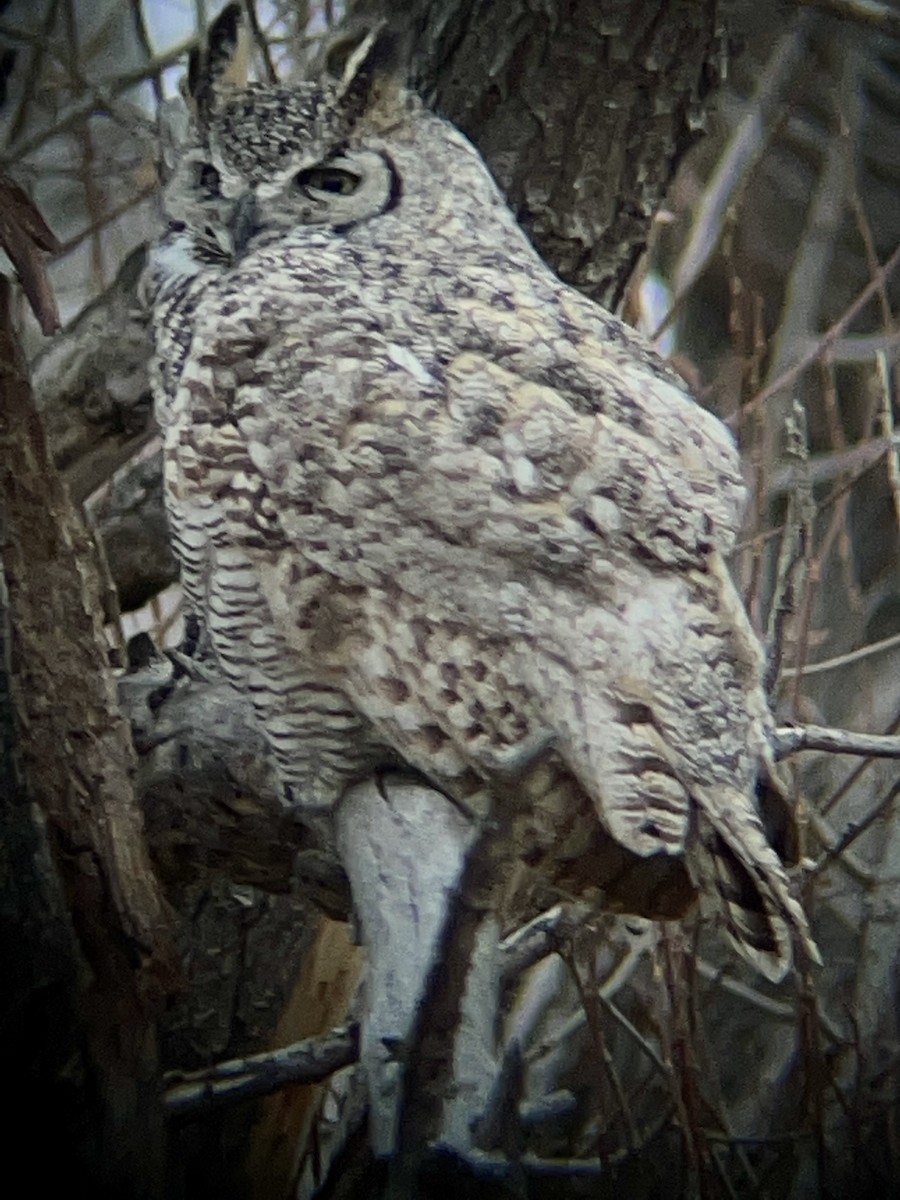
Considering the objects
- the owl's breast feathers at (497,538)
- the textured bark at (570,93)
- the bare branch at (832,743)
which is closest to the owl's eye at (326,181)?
the owl's breast feathers at (497,538)

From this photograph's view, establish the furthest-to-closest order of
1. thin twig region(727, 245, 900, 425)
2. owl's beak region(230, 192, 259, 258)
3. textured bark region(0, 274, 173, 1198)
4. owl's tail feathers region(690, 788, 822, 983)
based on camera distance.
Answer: thin twig region(727, 245, 900, 425) < owl's beak region(230, 192, 259, 258) < owl's tail feathers region(690, 788, 822, 983) < textured bark region(0, 274, 173, 1198)

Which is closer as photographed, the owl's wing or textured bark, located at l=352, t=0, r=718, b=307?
the owl's wing

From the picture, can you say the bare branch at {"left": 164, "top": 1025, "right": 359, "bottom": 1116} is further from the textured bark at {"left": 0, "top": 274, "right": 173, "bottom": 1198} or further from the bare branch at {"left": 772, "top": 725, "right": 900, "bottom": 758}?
the bare branch at {"left": 772, "top": 725, "right": 900, "bottom": 758}

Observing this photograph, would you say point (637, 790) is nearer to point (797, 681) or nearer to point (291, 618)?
point (291, 618)

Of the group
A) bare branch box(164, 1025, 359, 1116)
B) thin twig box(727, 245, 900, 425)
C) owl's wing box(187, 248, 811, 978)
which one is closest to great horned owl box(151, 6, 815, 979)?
owl's wing box(187, 248, 811, 978)

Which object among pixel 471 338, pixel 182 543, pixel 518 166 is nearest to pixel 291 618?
pixel 182 543

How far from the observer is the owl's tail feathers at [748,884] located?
1081 millimetres

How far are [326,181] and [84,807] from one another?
0.69 meters

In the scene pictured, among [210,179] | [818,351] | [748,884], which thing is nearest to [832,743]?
[748,884]

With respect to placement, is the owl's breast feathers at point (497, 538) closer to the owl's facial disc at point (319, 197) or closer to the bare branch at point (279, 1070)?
the owl's facial disc at point (319, 197)

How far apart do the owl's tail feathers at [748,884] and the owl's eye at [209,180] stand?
0.75 meters

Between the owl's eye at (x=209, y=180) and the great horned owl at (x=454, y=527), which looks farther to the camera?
the owl's eye at (x=209, y=180)

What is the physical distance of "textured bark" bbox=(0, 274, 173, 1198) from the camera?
92 cm

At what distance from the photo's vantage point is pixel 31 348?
1.81m
